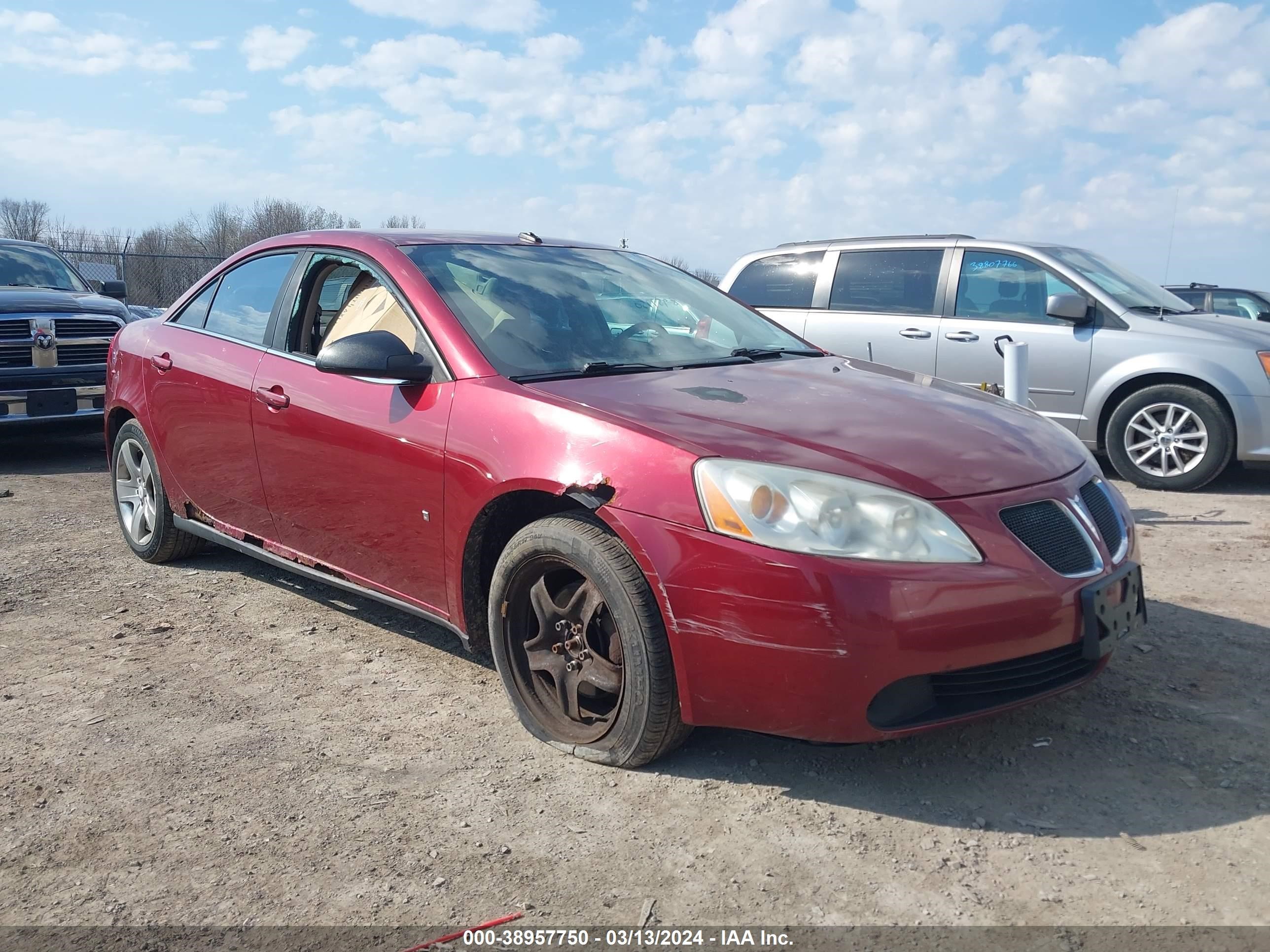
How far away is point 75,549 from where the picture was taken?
568cm

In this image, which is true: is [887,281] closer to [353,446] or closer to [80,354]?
[353,446]

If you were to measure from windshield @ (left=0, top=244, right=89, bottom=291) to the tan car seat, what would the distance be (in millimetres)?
6545

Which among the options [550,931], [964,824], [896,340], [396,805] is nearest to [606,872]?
[550,931]

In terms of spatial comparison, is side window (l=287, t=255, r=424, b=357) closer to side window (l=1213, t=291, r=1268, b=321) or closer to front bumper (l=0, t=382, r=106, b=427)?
front bumper (l=0, t=382, r=106, b=427)

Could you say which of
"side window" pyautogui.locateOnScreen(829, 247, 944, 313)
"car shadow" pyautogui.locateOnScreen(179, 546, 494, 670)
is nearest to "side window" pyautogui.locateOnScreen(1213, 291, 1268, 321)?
"side window" pyautogui.locateOnScreen(829, 247, 944, 313)

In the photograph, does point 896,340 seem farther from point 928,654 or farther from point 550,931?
point 550,931

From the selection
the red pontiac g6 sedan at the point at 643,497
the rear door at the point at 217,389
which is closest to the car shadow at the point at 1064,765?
the red pontiac g6 sedan at the point at 643,497

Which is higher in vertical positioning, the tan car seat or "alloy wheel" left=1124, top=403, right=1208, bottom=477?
the tan car seat

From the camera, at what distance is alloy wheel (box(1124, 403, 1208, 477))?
7.27m

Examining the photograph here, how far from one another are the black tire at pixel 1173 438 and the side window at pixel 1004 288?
0.81 metres

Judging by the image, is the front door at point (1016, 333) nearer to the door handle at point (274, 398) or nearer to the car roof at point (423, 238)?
the car roof at point (423, 238)

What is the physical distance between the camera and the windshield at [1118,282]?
303 inches

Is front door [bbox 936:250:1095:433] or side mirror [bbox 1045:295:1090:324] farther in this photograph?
front door [bbox 936:250:1095:433]

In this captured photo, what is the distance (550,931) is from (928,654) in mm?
1090
